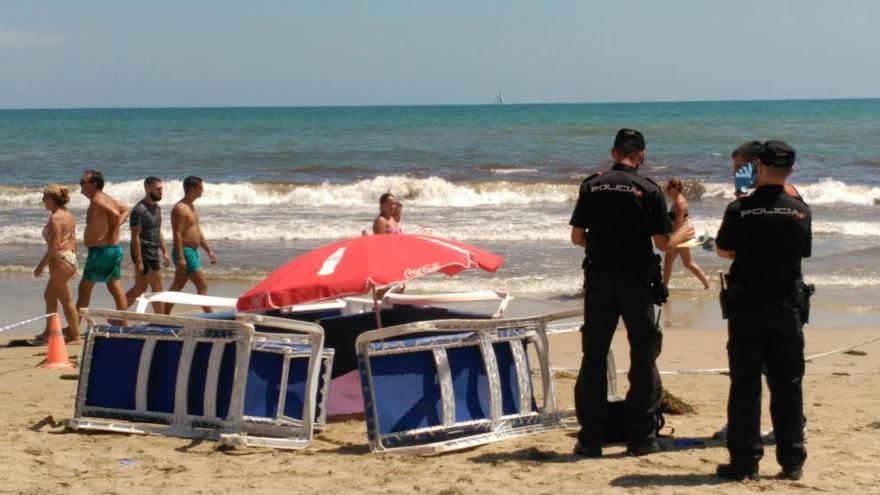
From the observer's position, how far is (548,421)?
6645 mm

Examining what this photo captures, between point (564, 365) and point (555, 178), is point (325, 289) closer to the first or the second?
point (564, 365)

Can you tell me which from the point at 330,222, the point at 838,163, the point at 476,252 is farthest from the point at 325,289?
the point at 838,163

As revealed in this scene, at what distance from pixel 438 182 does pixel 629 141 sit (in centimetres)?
2467

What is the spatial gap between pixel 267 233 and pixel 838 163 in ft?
74.2

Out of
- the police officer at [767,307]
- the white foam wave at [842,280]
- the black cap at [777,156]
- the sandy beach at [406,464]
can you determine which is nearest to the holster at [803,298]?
the police officer at [767,307]

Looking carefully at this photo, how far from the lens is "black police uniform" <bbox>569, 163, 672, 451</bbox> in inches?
228

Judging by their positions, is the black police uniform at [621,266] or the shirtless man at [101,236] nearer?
the black police uniform at [621,266]

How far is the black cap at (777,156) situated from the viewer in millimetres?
5371

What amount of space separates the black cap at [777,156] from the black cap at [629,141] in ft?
2.23

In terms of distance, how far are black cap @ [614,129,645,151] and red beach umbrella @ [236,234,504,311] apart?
131cm

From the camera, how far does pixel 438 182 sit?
3052cm

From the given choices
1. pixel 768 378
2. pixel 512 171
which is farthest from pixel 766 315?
pixel 512 171

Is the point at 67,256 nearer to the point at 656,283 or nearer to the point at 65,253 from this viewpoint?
the point at 65,253

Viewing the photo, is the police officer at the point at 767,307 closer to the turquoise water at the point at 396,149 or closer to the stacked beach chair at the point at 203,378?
the stacked beach chair at the point at 203,378
